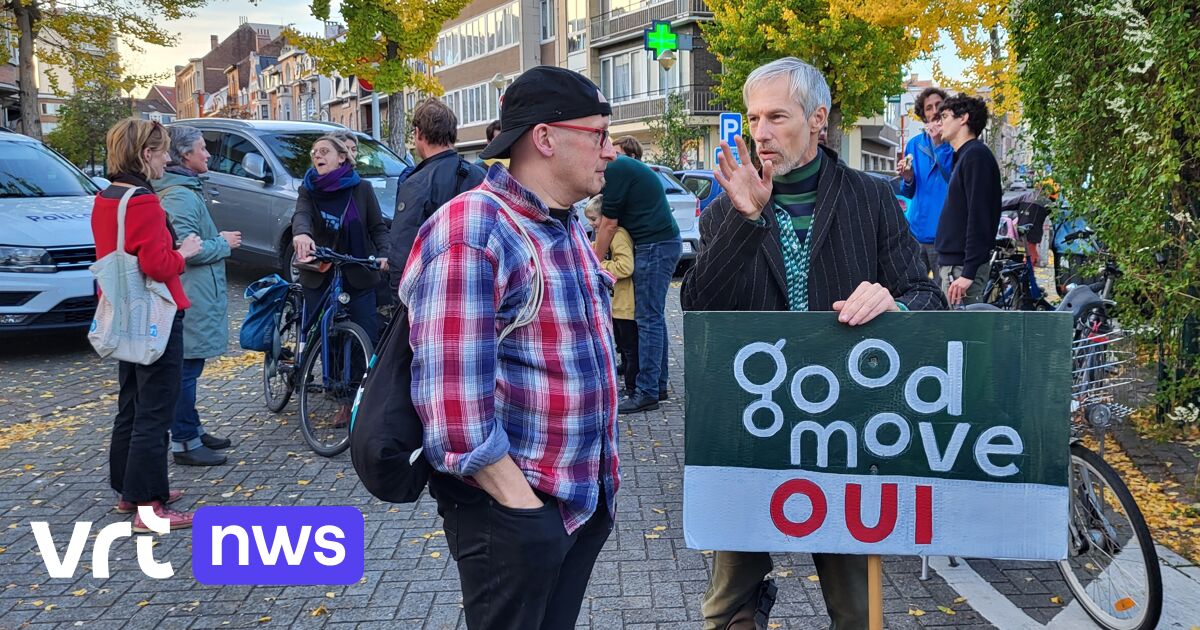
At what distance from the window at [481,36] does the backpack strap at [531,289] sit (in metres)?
43.4

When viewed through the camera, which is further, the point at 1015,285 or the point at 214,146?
the point at 214,146

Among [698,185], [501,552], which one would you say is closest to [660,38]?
[698,185]

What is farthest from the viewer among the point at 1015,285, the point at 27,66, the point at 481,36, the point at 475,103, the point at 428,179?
the point at 475,103

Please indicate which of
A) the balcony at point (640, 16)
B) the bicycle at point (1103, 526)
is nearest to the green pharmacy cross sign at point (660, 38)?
the bicycle at point (1103, 526)

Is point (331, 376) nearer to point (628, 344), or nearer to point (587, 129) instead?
point (628, 344)

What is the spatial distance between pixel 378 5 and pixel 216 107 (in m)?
98.3

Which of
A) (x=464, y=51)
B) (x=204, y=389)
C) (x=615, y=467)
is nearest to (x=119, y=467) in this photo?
(x=204, y=389)

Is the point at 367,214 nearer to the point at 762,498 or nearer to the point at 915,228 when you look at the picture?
the point at 915,228

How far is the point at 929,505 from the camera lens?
2.24 meters

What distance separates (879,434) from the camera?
7.39ft

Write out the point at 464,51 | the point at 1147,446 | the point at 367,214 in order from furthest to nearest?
the point at 464,51 < the point at 367,214 < the point at 1147,446

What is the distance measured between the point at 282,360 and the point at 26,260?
3.45m

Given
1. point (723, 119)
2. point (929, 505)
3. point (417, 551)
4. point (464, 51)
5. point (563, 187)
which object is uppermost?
point (464, 51)

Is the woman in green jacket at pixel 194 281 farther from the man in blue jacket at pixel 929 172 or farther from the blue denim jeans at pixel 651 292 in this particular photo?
the man in blue jacket at pixel 929 172
